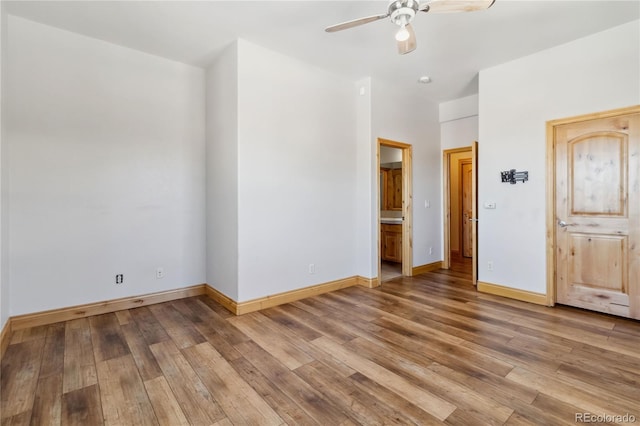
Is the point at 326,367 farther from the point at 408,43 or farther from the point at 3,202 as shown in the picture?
the point at 3,202

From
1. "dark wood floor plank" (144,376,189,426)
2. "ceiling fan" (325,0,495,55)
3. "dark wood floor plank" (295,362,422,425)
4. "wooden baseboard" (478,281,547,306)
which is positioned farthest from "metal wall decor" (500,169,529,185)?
"dark wood floor plank" (144,376,189,426)

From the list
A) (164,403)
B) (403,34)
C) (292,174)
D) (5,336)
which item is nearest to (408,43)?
(403,34)

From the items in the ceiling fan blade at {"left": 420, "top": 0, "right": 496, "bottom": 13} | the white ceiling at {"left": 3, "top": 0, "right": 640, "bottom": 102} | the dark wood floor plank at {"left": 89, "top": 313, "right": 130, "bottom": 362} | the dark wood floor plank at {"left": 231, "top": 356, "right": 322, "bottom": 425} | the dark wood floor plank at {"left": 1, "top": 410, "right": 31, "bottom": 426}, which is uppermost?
the white ceiling at {"left": 3, "top": 0, "right": 640, "bottom": 102}

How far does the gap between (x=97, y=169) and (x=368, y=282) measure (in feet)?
12.1

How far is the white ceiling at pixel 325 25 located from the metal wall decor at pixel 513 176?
→ 144 cm

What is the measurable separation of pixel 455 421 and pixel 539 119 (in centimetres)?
359

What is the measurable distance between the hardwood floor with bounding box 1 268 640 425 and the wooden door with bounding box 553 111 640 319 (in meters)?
0.27

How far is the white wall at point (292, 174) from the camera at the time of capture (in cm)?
346

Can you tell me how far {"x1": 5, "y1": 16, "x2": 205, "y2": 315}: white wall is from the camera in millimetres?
3010

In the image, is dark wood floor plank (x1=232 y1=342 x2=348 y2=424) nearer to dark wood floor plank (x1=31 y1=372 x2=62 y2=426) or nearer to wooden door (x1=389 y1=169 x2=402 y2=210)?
dark wood floor plank (x1=31 y1=372 x2=62 y2=426)

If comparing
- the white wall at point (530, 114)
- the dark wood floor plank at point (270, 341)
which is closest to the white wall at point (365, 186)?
the white wall at point (530, 114)

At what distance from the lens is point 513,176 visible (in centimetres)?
390

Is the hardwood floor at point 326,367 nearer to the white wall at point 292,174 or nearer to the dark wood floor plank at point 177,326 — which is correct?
the dark wood floor plank at point 177,326

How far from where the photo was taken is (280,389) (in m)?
2.03
